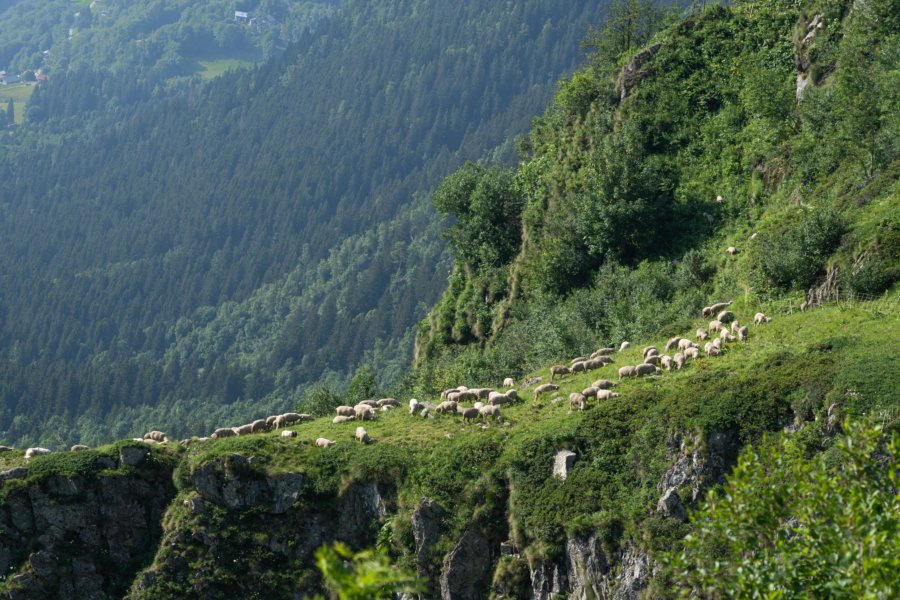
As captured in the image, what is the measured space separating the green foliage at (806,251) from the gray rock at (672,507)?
16.7m

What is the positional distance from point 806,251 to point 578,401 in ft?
46.9

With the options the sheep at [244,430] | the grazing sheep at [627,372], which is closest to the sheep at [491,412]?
the grazing sheep at [627,372]

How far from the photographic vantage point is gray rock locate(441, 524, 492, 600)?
40.0 meters

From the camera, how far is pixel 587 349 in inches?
2308

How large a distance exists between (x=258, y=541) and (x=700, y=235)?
33823mm

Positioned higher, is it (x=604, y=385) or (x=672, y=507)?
(x=604, y=385)

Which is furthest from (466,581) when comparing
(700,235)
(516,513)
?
(700,235)

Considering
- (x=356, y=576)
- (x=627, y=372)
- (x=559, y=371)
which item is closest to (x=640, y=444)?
(x=627, y=372)

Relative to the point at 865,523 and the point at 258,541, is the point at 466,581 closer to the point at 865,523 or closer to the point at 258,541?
the point at 258,541

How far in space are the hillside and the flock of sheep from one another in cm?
43

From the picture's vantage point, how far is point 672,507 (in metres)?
36.7

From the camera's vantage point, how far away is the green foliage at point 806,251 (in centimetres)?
4934

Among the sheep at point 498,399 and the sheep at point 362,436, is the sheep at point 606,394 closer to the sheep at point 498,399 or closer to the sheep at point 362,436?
the sheep at point 498,399

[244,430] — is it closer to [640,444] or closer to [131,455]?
[131,455]
